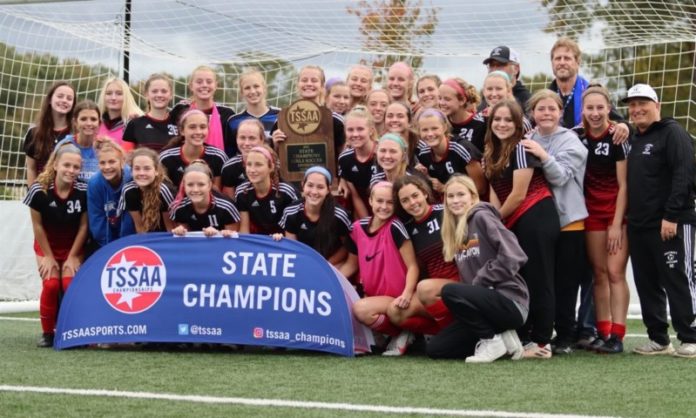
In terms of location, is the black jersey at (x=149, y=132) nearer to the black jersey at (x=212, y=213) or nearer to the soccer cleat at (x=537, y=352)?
the black jersey at (x=212, y=213)

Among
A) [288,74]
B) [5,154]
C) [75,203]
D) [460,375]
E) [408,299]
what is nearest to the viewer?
[460,375]

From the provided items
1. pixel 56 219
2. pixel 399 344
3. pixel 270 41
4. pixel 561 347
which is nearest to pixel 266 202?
pixel 399 344

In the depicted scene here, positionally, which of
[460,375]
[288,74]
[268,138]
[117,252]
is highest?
[288,74]

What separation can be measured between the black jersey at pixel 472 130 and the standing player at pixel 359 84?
3.31 feet

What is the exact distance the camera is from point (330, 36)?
41.2 ft

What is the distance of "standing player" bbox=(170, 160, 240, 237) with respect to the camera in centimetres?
670

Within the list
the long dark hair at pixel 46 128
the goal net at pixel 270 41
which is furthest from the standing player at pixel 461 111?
the goal net at pixel 270 41

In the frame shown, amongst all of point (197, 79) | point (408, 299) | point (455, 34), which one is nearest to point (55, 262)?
point (197, 79)

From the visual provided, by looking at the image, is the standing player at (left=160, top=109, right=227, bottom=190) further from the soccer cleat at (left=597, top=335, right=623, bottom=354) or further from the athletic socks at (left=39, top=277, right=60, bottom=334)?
the soccer cleat at (left=597, top=335, right=623, bottom=354)

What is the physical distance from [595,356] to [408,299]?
4.00 feet

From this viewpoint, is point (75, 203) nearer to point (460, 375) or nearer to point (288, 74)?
point (460, 375)

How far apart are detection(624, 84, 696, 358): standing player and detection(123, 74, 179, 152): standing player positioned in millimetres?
3254

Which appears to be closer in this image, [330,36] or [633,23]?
[633,23]

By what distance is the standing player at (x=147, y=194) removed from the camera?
268 inches
